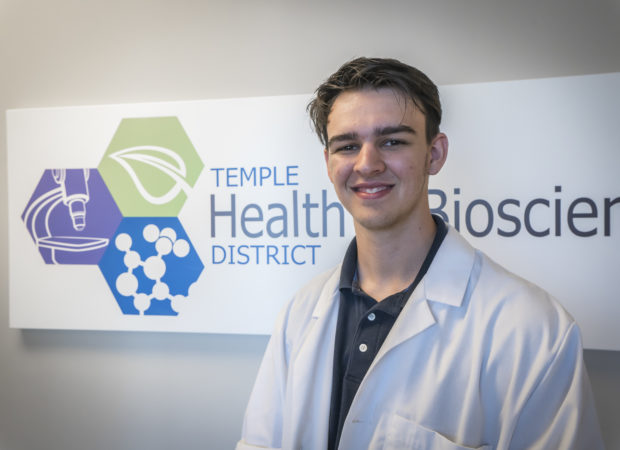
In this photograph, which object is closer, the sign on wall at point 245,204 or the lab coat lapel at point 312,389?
the lab coat lapel at point 312,389

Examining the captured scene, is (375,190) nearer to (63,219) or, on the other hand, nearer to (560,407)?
(560,407)

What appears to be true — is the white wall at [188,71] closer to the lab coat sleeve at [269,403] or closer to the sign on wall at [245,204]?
the sign on wall at [245,204]

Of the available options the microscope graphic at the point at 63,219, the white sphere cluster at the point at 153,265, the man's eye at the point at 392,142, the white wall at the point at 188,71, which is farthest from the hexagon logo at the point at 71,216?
the man's eye at the point at 392,142

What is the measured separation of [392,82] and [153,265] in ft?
3.44

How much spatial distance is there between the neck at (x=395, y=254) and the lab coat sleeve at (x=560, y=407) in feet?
1.06

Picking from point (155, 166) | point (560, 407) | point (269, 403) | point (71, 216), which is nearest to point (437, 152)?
point (560, 407)

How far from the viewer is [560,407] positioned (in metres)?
0.84

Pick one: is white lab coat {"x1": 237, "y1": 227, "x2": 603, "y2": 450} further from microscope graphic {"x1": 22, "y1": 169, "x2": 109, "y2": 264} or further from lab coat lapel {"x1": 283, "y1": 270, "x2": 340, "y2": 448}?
microscope graphic {"x1": 22, "y1": 169, "x2": 109, "y2": 264}

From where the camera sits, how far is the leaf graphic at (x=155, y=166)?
163 centimetres

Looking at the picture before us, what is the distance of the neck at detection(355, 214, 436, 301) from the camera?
105 cm

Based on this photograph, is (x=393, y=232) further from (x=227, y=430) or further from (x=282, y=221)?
(x=227, y=430)

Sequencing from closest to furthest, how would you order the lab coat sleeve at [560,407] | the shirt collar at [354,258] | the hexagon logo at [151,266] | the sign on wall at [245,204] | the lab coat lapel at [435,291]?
the lab coat sleeve at [560,407] → the lab coat lapel at [435,291] → the shirt collar at [354,258] → the sign on wall at [245,204] → the hexagon logo at [151,266]

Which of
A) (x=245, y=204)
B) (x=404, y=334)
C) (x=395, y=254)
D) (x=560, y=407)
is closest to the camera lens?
(x=560, y=407)

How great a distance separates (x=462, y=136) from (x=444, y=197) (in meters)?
0.19
